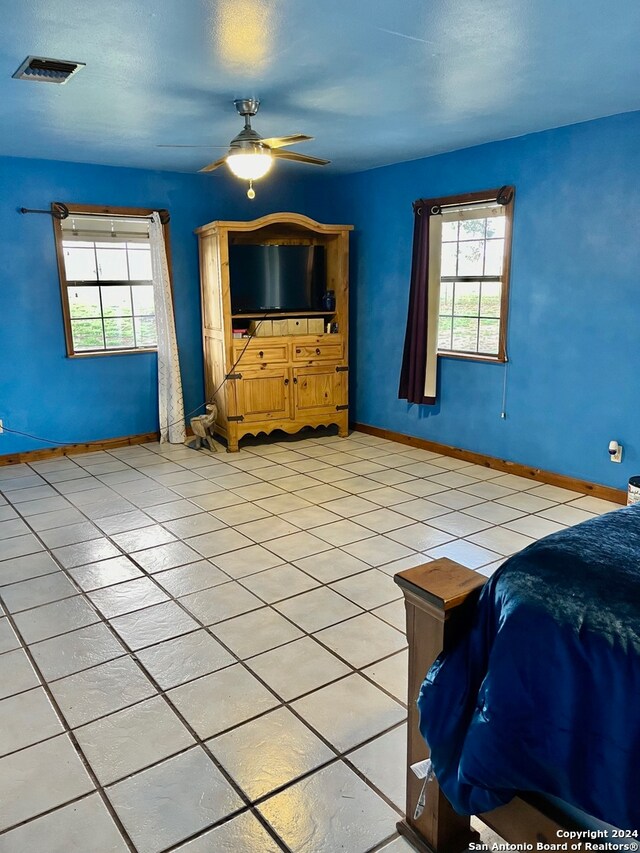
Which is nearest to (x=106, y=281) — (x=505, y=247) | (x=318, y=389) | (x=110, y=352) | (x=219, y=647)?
(x=110, y=352)

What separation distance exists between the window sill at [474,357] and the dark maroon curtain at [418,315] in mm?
188

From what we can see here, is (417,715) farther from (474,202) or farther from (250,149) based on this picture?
(474,202)

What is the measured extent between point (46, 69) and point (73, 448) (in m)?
3.32

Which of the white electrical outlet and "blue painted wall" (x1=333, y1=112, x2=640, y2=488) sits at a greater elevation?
"blue painted wall" (x1=333, y1=112, x2=640, y2=488)

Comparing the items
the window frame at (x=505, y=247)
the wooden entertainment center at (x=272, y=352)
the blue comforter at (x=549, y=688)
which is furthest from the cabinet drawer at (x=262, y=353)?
the blue comforter at (x=549, y=688)

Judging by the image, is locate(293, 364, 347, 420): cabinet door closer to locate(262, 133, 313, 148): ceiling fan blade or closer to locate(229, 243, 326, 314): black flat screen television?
locate(229, 243, 326, 314): black flat screen television

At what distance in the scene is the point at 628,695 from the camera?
1104mm

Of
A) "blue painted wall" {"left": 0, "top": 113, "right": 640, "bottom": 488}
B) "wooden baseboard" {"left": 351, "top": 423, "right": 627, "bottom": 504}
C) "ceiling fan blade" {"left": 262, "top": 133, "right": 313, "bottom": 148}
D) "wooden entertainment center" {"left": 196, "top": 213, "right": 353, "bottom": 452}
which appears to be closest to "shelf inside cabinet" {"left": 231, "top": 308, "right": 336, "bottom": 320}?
"wooden entertainment center" {"left": 196, "top": 213, "right": 353, "bottom": 452}

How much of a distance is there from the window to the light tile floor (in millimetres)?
1415

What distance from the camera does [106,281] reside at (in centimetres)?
547

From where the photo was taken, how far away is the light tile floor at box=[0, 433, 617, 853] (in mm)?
1723

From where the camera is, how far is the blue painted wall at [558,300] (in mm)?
3883

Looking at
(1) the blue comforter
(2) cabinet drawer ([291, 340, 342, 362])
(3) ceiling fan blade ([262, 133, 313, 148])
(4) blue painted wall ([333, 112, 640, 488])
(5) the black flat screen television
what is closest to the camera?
(1) the blue comforter

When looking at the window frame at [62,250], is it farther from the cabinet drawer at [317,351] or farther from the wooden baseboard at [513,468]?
the wooden baseboard at [513,468]
